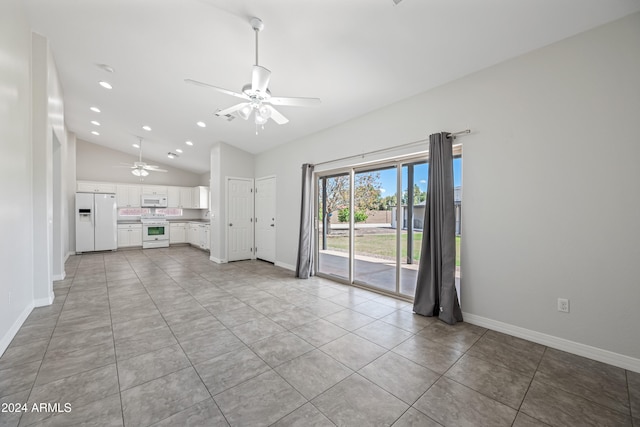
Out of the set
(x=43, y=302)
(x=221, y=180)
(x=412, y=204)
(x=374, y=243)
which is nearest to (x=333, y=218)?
(x=374, y=243)

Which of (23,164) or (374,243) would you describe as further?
(374,243)

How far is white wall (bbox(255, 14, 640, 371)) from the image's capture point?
7.04 feet

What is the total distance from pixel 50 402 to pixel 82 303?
2.38 metres

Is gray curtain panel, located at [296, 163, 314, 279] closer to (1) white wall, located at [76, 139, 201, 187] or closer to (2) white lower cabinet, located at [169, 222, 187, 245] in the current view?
(2) white lower cabinet, located at [169, 222, 187, 245]

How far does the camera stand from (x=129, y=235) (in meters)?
8.27

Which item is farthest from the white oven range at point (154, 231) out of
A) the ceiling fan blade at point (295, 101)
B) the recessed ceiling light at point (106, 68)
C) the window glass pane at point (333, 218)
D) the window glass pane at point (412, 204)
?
the window glass pane at point (412, 204)

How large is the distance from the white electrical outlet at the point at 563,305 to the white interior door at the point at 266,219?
5.08 m

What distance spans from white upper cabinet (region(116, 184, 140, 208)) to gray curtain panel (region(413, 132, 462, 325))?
928 centimetres

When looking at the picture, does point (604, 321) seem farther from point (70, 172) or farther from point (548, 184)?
point (70, 172)

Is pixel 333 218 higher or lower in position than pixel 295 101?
lower

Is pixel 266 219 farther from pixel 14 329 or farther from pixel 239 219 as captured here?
pixel 14 329

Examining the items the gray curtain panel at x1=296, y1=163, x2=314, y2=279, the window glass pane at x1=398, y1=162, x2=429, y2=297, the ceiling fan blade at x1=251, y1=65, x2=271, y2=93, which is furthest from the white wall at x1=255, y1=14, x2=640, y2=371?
the gray curtain panel at x1=296, y1=163, x2=314, y2=279

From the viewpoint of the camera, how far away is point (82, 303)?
355cm

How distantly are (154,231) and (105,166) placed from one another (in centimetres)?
262
